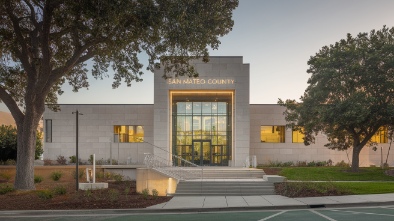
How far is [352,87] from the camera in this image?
100 feet

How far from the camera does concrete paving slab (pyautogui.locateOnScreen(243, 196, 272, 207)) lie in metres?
17.1

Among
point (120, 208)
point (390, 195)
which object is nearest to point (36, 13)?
point (120, 208)

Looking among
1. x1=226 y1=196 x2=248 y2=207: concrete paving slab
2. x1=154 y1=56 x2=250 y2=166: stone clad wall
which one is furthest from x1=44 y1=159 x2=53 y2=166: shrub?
x1=226 y1=196 x2=248 y2=207: concrete paving slab

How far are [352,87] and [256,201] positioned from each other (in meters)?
16.4

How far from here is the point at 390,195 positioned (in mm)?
19547

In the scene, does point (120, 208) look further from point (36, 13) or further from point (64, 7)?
point (36, 13)

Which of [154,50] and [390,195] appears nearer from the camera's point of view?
[390,195]

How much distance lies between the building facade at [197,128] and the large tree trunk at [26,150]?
12.7 metres

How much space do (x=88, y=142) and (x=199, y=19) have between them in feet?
88.3

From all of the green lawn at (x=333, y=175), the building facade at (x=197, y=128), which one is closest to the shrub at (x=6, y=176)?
the building facade at (x=197, y=128)

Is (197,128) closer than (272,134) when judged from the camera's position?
Yes

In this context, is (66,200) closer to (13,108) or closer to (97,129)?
(13,108)

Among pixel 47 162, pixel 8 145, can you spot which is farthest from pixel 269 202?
pixel 47 162

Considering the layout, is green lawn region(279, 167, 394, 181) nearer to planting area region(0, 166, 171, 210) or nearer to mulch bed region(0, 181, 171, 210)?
planting area region(0, 166, 171, 210)
